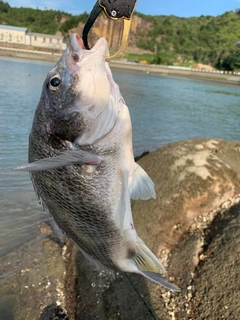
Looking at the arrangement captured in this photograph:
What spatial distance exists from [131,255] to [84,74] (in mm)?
1293

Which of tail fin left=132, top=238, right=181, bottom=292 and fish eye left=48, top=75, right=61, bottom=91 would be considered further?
tail fin left=132, top=238, right=181, bottom=292

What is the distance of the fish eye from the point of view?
2.09 meters

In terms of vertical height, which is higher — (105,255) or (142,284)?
(105,255)

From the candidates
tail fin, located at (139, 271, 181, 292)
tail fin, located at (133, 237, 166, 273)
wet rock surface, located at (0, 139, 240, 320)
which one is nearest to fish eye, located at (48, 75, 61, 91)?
tail fin, located at (133, 237, 166, 273)

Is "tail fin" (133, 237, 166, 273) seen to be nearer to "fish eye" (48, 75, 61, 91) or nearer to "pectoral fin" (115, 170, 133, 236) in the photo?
"pectoral fin" (115, 170, 133, 236)

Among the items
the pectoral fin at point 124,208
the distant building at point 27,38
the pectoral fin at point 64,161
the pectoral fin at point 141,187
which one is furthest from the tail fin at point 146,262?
the distant building at point 27,38

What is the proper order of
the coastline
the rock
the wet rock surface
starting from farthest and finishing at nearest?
the coastline < the rock < the wet rock surface

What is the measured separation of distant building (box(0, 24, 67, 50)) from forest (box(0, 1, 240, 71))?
23068 millimetres

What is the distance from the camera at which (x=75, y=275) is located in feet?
14.1

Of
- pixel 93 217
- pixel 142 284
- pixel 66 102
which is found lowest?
pixel 142 284

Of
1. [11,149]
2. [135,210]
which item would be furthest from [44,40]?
[135,210]

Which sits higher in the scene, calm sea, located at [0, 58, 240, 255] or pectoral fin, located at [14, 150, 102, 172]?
pectoral fin, located at [14, 150, 102, 172]

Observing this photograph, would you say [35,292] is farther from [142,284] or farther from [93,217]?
[93,217]

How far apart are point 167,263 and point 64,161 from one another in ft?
9.04
